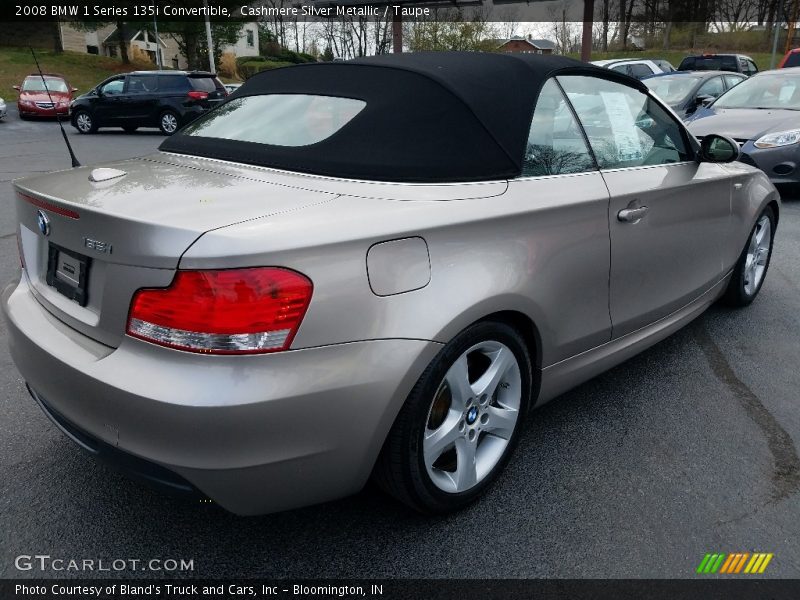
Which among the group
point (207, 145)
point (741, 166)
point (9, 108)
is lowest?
point (9, 108)

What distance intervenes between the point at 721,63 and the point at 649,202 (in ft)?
65.1

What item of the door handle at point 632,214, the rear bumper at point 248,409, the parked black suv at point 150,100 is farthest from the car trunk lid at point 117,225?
the parked black suv at point 150,100

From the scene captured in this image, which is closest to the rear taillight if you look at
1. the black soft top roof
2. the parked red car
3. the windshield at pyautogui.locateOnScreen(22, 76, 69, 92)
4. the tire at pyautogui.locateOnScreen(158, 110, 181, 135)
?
the black soft top roof

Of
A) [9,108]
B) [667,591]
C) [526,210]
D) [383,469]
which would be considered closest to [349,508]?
[383,469]

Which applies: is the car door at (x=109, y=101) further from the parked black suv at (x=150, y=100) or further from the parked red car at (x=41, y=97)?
the parked red car at (x=41, y=97)

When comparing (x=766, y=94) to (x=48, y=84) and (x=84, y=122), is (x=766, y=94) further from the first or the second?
(x=48, y=84)

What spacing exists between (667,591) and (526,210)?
1.28m

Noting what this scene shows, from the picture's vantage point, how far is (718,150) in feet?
11.5

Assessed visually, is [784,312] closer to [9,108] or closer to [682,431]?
[682,431]

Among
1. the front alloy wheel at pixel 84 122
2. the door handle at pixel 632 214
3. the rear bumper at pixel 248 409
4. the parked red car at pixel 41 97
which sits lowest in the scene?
the front alloy wheel at pixel 84 122

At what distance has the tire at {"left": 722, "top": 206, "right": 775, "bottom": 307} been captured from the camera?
426 centimetres

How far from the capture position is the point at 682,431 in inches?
117

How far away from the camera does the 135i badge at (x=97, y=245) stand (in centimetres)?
190

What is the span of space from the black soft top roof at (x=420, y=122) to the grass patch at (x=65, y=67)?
39.1 metres
